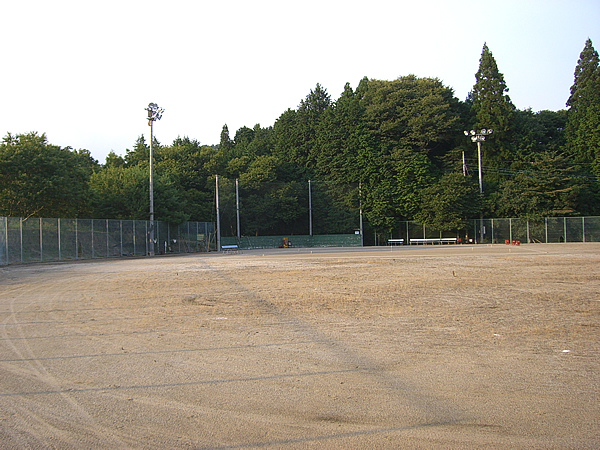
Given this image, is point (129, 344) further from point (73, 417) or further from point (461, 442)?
point (461, 442)

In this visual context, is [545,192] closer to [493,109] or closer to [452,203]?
[452,203]

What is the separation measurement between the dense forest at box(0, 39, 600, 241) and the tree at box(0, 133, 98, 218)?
553 inches

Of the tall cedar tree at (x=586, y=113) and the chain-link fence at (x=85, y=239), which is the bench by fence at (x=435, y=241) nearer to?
the tall cedar tree at (x=586, y=113)

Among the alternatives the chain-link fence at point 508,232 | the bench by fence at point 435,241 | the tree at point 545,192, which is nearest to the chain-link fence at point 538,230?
the chain-link fence at point 508,232

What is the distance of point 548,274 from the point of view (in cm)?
1831

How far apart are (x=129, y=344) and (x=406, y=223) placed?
59.5 metres

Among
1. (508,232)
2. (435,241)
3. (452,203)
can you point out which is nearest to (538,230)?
(508,232)

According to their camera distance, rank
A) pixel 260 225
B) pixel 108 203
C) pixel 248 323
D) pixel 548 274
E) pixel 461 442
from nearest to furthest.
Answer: pixel 461 442, pixel 248 323, pixel 548 274, pixel 108 203, pixel 260 225

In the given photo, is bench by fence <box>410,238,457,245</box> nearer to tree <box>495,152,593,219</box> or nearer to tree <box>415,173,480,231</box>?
tree <box>415,173,480,231</box>

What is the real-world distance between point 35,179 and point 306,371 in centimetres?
3533

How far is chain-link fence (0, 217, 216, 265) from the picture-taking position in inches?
1228

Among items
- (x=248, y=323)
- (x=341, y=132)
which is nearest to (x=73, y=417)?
(x=248, y=323)

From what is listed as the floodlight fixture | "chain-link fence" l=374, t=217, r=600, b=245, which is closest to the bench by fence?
"chain-link fence" l=374, t=217, r=600, b=245

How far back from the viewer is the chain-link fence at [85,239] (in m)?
31.2
